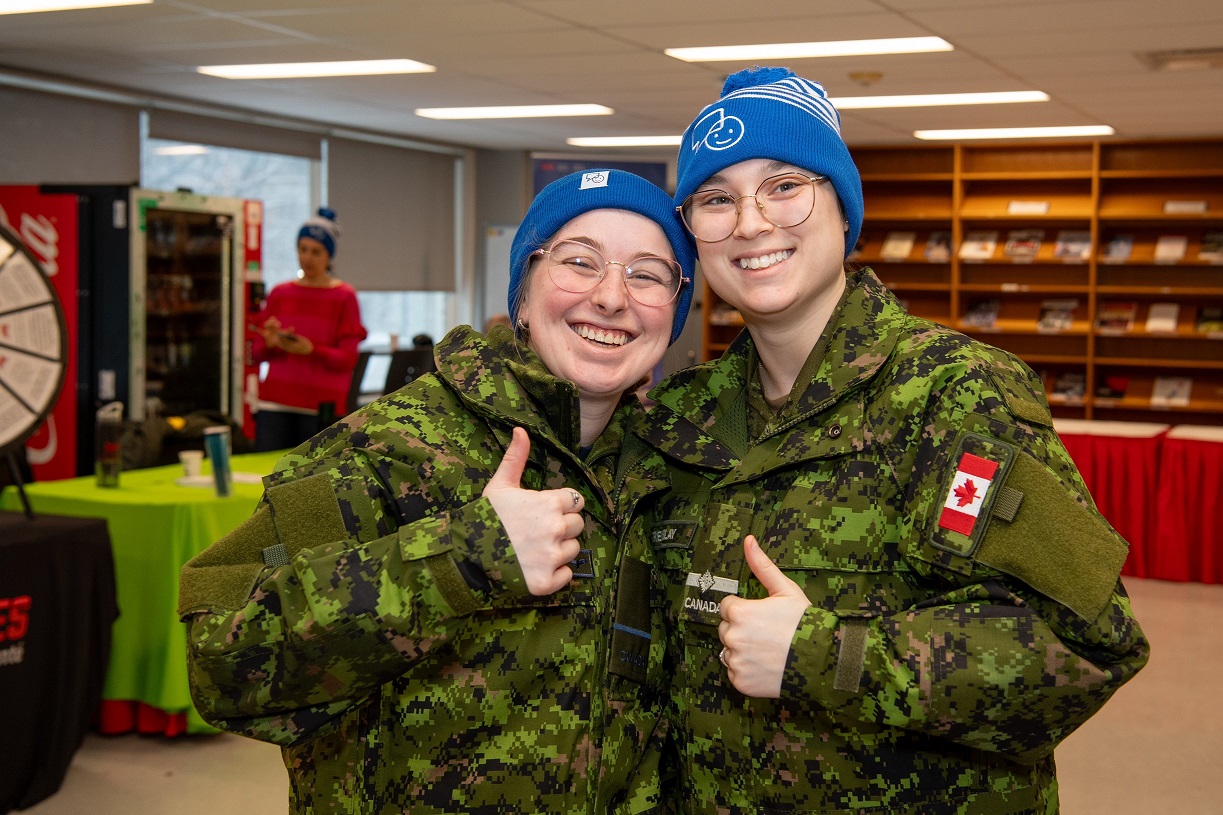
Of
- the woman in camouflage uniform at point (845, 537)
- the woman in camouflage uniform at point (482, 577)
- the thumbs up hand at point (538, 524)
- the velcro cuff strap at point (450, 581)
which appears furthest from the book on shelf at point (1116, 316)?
the velcro cuff strap at point (450, 581)

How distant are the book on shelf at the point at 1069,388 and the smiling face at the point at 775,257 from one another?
8.62 metres

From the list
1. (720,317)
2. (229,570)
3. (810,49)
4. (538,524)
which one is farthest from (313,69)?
(538,524)

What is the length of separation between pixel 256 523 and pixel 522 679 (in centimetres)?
37

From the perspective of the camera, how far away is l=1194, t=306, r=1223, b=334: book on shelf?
29.8 ft

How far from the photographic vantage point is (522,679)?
56.7 inches

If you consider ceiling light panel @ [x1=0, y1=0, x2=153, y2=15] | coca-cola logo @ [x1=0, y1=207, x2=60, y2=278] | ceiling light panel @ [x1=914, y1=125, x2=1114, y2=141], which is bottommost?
coca-cola logo @ [x1=0, y1=207, x2=60, y2=278]

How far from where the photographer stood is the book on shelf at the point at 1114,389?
31.1 ft

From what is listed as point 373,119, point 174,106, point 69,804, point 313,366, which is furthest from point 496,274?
point 69,804

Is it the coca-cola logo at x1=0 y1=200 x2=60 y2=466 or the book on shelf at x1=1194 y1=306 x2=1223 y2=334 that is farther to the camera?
the book on shelf at x1=1194 y1=306 x2=1223 y2=334

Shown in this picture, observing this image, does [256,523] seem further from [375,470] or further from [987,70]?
[987,70]

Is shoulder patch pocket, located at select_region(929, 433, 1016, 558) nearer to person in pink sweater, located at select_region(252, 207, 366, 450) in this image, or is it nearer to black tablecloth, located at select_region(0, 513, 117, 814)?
Answer: black tablecloth, located at select_region(0, 513, 117, 814)

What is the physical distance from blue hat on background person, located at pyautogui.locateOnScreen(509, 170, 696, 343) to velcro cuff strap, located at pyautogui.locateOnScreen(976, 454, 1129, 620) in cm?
57

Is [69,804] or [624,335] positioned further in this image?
[69,804]

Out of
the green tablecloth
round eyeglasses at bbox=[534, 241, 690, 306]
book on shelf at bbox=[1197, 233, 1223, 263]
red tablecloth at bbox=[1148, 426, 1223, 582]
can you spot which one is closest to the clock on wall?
the green tablecloth
